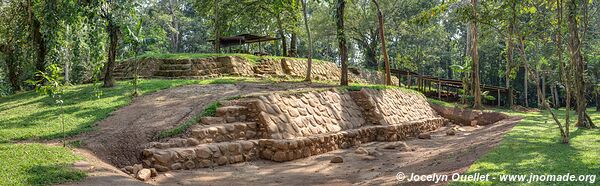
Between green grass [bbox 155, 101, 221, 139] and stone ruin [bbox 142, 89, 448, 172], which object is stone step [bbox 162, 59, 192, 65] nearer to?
stone ruin [bbox 142, 89, 448, 172]

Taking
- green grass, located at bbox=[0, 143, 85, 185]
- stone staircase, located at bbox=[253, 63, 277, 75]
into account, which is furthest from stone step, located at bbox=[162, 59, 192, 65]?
green grass, located at bbox=[0, 143, 85, 185]

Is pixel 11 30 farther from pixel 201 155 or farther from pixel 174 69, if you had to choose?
pixel 201 155

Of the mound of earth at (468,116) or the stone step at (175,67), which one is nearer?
the stone step at (175,67)

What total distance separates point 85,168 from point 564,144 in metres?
8.42

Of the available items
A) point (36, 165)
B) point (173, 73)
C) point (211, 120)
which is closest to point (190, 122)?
point (211, 120)

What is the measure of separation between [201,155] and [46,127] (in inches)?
150

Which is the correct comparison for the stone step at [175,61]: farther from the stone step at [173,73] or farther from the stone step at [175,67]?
the stone step at [173,73]

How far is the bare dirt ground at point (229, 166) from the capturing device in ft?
22.8

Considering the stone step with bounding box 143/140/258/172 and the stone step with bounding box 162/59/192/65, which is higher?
the stone step with bounding box 162/59/192/65

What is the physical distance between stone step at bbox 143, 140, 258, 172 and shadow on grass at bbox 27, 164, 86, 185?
5.16ft

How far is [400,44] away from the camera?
41.0m

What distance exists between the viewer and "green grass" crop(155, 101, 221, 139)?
28.3 feet

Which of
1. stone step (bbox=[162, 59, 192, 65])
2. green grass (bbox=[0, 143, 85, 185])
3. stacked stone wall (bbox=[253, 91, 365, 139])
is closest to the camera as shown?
green grass (bbox=[0, 143, 85, 185])

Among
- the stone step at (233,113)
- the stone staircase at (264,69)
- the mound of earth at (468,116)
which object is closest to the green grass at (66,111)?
the stone step at (233,113)
